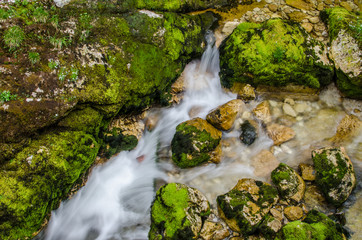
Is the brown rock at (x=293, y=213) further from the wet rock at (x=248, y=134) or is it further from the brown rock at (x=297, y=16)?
the brown rock at (x=297, y=16)

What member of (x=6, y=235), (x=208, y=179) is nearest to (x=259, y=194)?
(x=208, y=179)

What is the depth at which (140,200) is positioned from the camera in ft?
19.2

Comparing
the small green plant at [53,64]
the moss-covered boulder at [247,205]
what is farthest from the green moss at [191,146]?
the small green plant at [53,64]

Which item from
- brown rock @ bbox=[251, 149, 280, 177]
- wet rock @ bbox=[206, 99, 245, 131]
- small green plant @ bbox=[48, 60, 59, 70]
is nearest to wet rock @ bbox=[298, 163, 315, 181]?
brown rock @ bbox=[251, 149, 280, 177]

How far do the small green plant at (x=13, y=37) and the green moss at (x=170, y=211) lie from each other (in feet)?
14.5

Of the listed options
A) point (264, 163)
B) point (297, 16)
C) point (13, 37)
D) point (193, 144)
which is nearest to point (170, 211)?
point (193, 144)

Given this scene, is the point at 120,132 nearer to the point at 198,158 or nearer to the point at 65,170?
the point at 65,170

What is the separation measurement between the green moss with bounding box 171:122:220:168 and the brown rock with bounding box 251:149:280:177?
4.18 feet

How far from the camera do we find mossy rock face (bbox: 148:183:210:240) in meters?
4.85

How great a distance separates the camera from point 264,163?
6.26m

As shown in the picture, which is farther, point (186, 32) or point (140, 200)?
point (186, 32)

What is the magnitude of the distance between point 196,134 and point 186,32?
327cm

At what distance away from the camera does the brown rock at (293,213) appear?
523 centimetres

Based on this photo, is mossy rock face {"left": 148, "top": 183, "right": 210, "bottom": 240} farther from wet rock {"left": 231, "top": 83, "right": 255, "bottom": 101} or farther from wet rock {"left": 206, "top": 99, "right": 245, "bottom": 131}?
wet rock {"left": 231, "top": 83, "right": 255, "bottom": 101}
